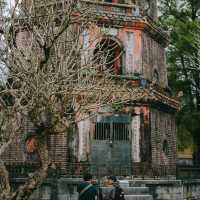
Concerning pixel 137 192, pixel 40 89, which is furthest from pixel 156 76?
pixel 40 89

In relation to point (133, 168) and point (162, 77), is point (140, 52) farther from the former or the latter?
point (133, 168)

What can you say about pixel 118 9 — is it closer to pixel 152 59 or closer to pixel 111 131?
pixel 152 59

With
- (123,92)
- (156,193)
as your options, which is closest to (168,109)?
(156,193)

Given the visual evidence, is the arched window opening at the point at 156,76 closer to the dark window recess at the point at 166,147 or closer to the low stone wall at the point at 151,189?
the dark window recess at the point at 166,147

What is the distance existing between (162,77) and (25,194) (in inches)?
511

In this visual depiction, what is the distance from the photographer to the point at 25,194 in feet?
34.4

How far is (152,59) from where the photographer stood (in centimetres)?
2102

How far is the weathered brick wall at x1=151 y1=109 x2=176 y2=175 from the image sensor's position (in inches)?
760

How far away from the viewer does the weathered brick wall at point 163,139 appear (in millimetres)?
19297

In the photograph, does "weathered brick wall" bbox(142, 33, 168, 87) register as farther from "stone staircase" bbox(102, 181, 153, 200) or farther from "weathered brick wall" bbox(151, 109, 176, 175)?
"stone staircase" bbox(102, 181, 153, 200)

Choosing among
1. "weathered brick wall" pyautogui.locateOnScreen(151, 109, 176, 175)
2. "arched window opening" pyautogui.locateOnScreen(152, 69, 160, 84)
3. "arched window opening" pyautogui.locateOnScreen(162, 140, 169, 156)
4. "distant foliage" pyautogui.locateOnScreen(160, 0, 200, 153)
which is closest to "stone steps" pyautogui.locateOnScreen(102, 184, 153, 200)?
"weathered brick wall" pyautogui.locateOnScreen(151, 109, 176, 175)

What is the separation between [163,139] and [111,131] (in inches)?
115

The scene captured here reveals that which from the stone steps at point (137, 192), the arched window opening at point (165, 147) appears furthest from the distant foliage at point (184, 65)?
the stone steps at point (137, 192)

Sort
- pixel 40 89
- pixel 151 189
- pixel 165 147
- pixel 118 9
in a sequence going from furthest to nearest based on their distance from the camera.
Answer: pixel 165 147 < pixel 118 9 < pixel 151 189 < pixel 40 89
